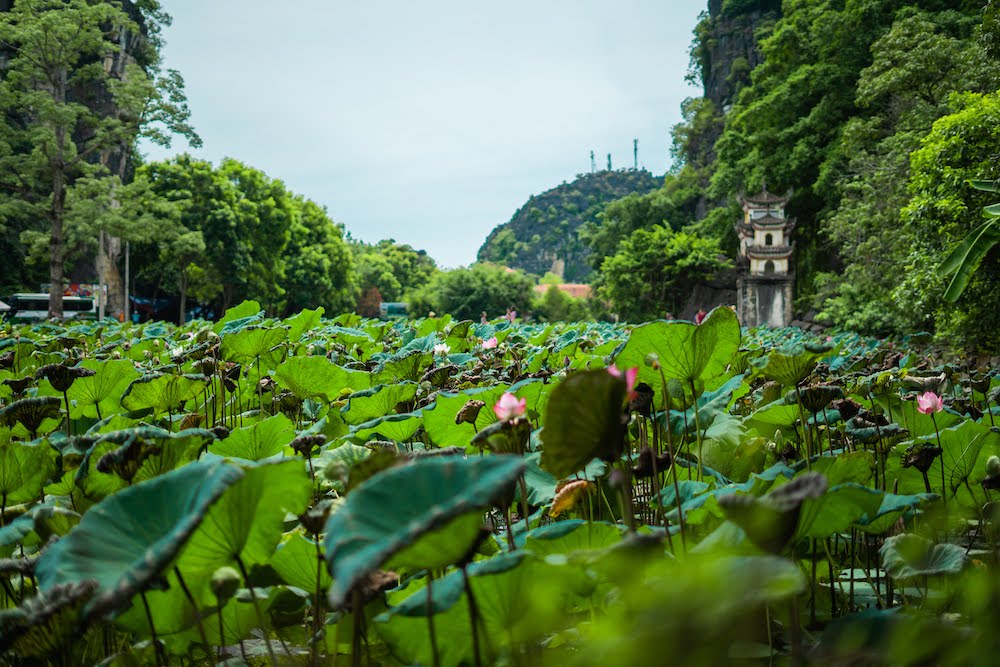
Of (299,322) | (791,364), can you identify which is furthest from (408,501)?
(299,322)

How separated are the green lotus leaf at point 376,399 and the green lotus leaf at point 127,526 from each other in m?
0.80

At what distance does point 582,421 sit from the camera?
1.95 ft

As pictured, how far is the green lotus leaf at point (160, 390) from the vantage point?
134 centimetres

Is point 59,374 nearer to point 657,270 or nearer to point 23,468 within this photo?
point 23,468

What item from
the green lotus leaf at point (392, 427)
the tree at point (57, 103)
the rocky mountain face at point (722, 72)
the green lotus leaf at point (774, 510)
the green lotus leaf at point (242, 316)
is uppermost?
the rocky mountain face at point (722, 72)

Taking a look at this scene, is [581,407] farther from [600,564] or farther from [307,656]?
[307,656]

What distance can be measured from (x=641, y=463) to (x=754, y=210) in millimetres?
19188

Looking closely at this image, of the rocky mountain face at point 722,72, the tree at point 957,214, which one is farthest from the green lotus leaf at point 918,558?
the rocky mountain face at point 722,72

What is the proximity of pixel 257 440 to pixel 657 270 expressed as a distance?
71.2ft

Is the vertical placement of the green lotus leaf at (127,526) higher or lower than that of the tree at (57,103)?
lower

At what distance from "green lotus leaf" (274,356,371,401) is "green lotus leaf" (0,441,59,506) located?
22.4 inches

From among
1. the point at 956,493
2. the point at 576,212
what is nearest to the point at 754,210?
the point at 956,493

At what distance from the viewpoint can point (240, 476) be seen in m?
0.50

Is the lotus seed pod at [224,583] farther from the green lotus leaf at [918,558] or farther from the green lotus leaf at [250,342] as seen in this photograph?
the green lotus leaf at [250,342]
